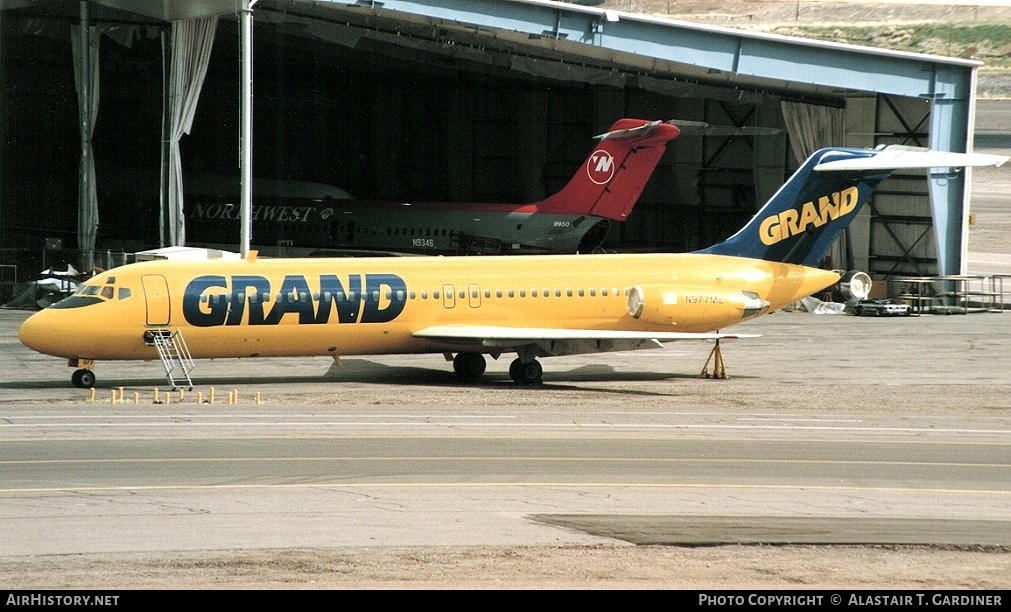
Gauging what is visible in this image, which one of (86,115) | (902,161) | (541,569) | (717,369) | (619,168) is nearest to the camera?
(541,569)

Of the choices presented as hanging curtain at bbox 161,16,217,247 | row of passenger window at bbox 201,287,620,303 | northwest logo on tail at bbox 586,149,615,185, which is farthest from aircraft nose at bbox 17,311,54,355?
northwest logo on tail at bbox 586,149,615,185

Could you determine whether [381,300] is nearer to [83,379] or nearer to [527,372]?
[527,372]

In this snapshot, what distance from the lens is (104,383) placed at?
28781 millimetres

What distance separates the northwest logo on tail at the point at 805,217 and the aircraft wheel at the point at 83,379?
51.0ft

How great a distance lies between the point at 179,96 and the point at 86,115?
3837 mm

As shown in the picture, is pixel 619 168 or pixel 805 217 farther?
pixel 619 168

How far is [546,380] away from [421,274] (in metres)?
3.90

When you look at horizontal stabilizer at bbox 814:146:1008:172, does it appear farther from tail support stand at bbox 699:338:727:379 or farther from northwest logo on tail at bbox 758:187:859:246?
tail support stand at bbox 699:338:727:379

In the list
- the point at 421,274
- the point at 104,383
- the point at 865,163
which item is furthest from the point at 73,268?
the point at 865,163

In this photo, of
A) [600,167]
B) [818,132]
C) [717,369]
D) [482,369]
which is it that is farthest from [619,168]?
[482,369]

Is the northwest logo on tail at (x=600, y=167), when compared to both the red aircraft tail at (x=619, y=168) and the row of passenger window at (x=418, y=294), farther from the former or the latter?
the row of passenger window at (x=418, y=294)

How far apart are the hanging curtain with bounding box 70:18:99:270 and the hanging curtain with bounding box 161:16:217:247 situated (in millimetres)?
2711

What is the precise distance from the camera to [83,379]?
90.0 feet

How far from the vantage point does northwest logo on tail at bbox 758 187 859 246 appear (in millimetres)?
31172
